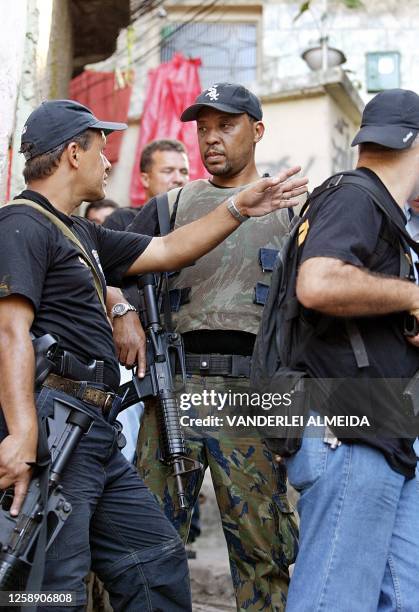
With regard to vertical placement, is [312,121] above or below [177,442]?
above

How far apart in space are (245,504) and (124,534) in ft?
2.40

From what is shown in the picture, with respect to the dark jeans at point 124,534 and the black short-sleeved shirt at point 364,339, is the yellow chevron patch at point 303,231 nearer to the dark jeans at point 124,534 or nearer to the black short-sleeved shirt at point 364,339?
the black short-sleeved shirt at point 364,339

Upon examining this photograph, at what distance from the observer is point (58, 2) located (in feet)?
21.5

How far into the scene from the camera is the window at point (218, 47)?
41.5 feet

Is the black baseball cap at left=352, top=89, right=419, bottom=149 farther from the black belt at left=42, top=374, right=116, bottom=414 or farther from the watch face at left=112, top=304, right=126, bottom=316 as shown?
the watch face at left=112, top=304, right=126, bottom=316

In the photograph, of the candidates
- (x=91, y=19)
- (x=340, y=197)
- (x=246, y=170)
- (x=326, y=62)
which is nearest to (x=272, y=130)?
(x=326, y=62)

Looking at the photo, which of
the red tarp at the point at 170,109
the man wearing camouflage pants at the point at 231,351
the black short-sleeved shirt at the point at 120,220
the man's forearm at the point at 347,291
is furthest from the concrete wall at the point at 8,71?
the red tarp at the point at 170,109

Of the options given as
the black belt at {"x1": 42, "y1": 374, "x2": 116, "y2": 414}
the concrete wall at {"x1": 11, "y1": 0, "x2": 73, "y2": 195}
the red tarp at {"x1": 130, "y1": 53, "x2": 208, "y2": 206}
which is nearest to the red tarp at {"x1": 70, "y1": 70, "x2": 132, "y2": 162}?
the red tarp at {"x1": 130, "y1": 53, "x2": 208, "y2": 206}

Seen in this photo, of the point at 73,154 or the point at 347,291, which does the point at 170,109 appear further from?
the point at 347,291

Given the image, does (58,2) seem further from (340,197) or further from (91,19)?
(340,197)

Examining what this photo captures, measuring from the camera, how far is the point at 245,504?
4234mm

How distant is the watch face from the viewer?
4.42 m

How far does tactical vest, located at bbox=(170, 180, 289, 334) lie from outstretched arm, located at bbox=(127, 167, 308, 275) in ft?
0.74

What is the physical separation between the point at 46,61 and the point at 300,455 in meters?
3.88
